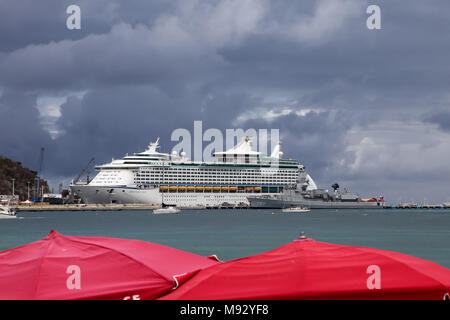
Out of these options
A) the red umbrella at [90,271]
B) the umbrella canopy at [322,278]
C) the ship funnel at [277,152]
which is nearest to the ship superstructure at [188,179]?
the ship funnel at [277,152]

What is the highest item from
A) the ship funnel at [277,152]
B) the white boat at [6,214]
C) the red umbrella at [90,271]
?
the ship funnel at [277,152]

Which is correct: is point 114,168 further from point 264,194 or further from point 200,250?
point 200,250

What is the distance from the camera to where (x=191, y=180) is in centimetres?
14400

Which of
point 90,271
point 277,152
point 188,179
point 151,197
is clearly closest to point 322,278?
point 90,271

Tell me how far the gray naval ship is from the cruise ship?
0.43 m

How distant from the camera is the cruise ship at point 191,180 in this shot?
139250mm

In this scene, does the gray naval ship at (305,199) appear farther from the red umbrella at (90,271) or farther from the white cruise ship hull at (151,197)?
the red umbrella at (90,271)

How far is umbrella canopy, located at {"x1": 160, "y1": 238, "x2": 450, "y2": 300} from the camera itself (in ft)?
25.0

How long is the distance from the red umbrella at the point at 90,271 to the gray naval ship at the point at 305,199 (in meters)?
130

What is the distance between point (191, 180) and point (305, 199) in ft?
86.7

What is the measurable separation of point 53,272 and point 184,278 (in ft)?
6.61

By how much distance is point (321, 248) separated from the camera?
961cm

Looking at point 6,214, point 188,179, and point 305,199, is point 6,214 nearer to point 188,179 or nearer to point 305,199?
point 188,179
